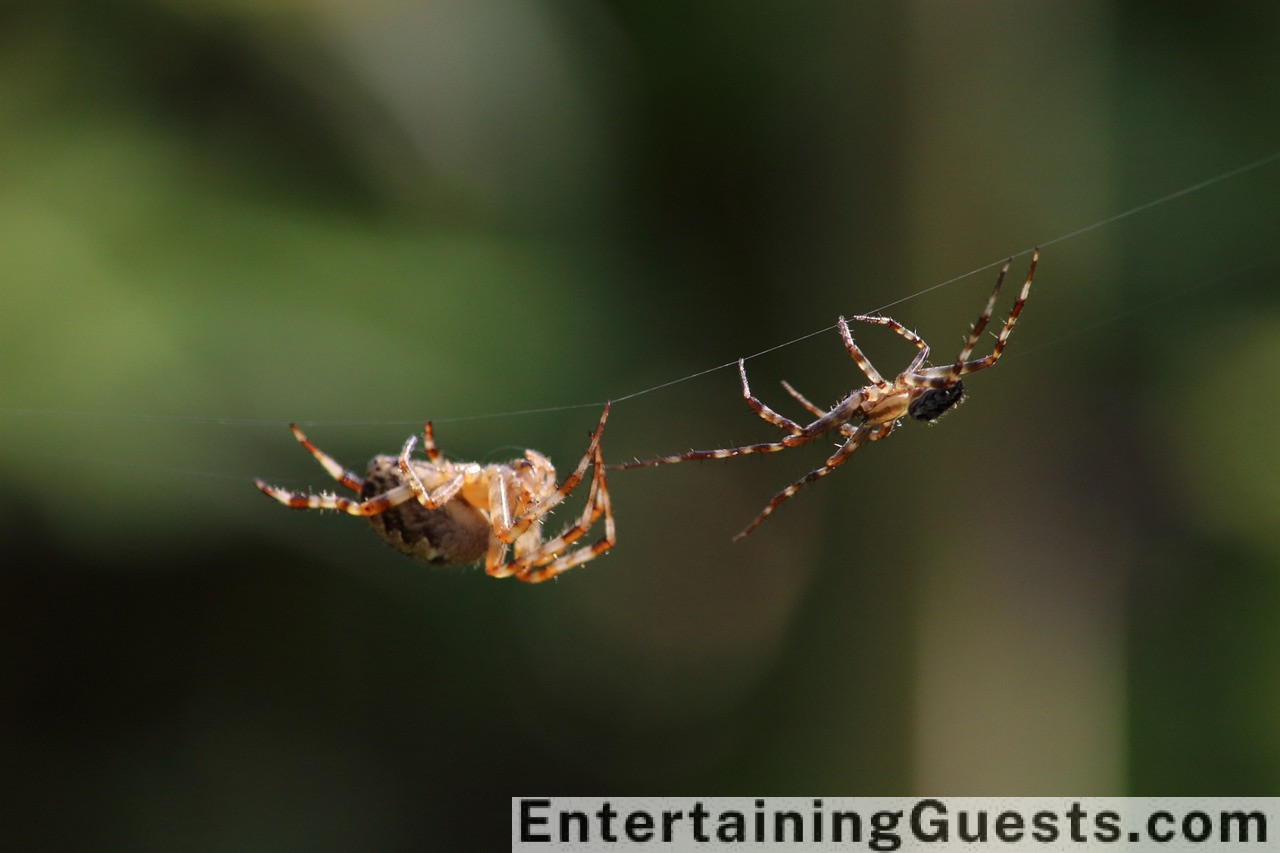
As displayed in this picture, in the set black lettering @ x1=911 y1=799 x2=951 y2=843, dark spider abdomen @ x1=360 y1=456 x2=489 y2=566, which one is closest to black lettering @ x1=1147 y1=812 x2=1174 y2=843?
black lettering @ x1=911 y1=799 x2=951 y2=843

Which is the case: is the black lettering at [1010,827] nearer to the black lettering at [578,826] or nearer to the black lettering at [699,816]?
the black lettering at [699,816]

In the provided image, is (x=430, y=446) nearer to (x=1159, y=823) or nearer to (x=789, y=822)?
(x=789, y=822)

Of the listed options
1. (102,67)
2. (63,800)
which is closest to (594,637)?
(63,800)

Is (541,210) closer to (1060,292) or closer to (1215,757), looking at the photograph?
(1060,292)

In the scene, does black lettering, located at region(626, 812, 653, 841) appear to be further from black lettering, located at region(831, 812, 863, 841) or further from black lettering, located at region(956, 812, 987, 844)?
black lettering, located at region(956, 812, 987, 844)

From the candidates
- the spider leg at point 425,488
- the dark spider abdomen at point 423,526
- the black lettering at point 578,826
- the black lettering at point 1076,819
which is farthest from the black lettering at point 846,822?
the spider leg at point 425,488
